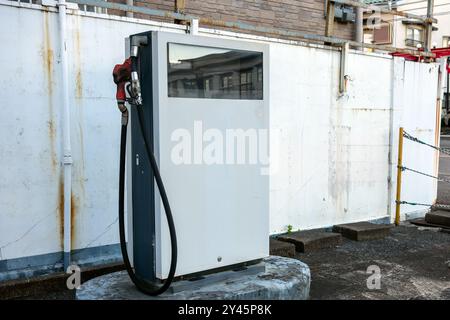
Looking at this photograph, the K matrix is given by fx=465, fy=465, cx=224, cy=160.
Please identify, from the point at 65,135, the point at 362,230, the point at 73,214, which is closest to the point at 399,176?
the point at 362,230

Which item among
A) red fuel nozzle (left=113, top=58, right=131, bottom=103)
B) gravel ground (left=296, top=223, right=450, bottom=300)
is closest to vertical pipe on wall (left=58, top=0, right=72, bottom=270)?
red fuel nozzle (left=113, top=58, right=131, bottom=103)

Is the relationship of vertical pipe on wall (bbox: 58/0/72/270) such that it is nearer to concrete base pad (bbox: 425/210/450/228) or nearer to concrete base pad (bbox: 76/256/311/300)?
concrete base pad (bbox: 76/256/311/300)

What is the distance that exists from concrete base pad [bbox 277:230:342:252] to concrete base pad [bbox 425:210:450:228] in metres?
2.29

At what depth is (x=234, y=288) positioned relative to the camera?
Result: 3783 millimetres

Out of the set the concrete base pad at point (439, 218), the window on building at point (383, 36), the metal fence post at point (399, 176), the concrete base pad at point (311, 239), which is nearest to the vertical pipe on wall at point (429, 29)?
the metal fence post at point (399, 176)

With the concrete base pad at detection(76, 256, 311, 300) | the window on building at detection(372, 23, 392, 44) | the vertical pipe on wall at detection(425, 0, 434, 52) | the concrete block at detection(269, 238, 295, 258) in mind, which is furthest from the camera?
the window on building at detection(372, 23, 392, 44)

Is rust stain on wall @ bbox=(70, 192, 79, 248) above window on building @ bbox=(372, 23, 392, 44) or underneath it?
underneath

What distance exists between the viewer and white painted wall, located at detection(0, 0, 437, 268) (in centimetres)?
456

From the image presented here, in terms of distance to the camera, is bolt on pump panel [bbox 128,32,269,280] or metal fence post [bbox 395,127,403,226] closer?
bolt on pump panel [bbox 128,32,269,280]

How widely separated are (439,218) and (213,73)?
5.74m

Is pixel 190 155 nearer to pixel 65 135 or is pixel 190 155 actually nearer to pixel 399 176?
pixel 65 135
